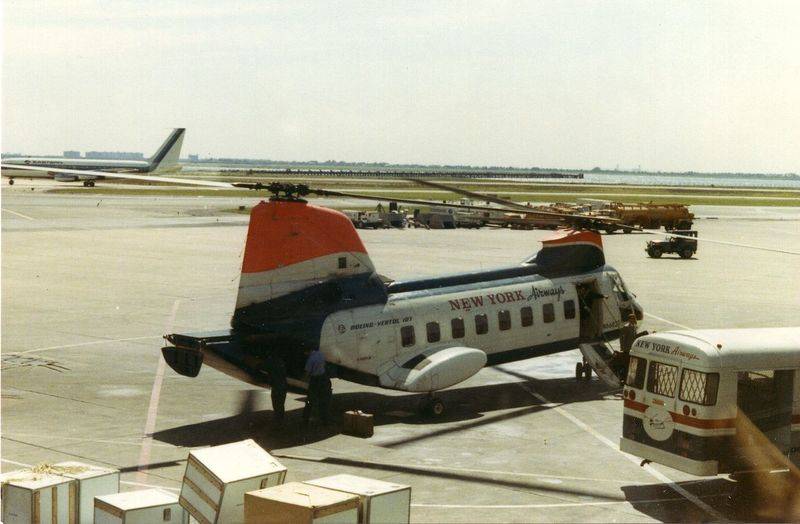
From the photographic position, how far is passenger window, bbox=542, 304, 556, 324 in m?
24.9

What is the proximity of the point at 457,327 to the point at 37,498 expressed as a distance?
40.0 ft

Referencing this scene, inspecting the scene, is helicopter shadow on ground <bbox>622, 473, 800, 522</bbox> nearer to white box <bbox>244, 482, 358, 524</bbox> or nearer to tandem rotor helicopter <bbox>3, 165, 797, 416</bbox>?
white box <bbox>244, 482, 358, 524</bbox>

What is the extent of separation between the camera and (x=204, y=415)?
71.4 ft

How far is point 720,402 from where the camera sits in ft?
51.5

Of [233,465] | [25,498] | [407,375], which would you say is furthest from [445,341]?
[25,498]

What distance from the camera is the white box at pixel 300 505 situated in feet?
38.4

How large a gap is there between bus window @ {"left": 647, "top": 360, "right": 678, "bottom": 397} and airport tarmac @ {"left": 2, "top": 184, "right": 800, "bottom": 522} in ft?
5.73

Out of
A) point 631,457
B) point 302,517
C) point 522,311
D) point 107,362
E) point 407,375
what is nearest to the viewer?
point 302,517

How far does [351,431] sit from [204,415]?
3734 mm

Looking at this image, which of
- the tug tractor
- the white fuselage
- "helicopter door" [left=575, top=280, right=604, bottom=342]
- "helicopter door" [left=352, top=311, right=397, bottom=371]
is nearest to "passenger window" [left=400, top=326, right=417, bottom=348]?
the white fuselage

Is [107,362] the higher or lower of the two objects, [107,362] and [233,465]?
the lower

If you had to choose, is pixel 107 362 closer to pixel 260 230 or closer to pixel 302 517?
pixel 260 230

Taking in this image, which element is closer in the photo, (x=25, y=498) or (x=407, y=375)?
(x=25, y=498)

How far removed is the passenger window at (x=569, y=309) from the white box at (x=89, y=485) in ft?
48.0
